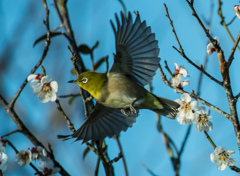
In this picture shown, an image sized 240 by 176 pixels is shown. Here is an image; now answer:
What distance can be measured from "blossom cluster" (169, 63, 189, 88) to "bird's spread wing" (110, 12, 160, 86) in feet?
0.65

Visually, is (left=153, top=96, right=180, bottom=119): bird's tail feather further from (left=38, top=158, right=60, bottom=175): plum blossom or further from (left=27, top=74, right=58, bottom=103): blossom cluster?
(left=38, top=158, right=60, bottom=175): plum blossom

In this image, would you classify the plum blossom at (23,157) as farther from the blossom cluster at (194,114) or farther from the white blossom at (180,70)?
the white blossom at (180,70)

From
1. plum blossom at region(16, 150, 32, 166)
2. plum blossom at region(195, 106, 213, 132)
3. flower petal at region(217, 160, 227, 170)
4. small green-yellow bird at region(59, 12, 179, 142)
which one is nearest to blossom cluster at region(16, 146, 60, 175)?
plum blossom at region(16, 150, 32, 166)

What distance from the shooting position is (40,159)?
2.32m

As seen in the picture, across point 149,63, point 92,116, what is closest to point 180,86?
point 149,63

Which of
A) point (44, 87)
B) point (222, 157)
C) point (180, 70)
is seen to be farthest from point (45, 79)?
point (222, 157)

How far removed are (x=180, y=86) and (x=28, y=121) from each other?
13.7ft

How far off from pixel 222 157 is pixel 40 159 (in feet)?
4.36

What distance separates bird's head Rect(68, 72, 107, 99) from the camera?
9.86 ft

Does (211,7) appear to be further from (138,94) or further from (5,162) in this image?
(5,162)

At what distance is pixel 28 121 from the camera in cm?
620

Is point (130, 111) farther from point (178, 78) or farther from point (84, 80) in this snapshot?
point (178, 78)

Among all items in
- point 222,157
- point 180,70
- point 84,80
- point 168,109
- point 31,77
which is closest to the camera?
point 31,77

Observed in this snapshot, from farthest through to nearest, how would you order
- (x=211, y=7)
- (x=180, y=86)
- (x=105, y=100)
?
(x=211, y=7) < (x=105, y=100) < (x=180, y=86)
